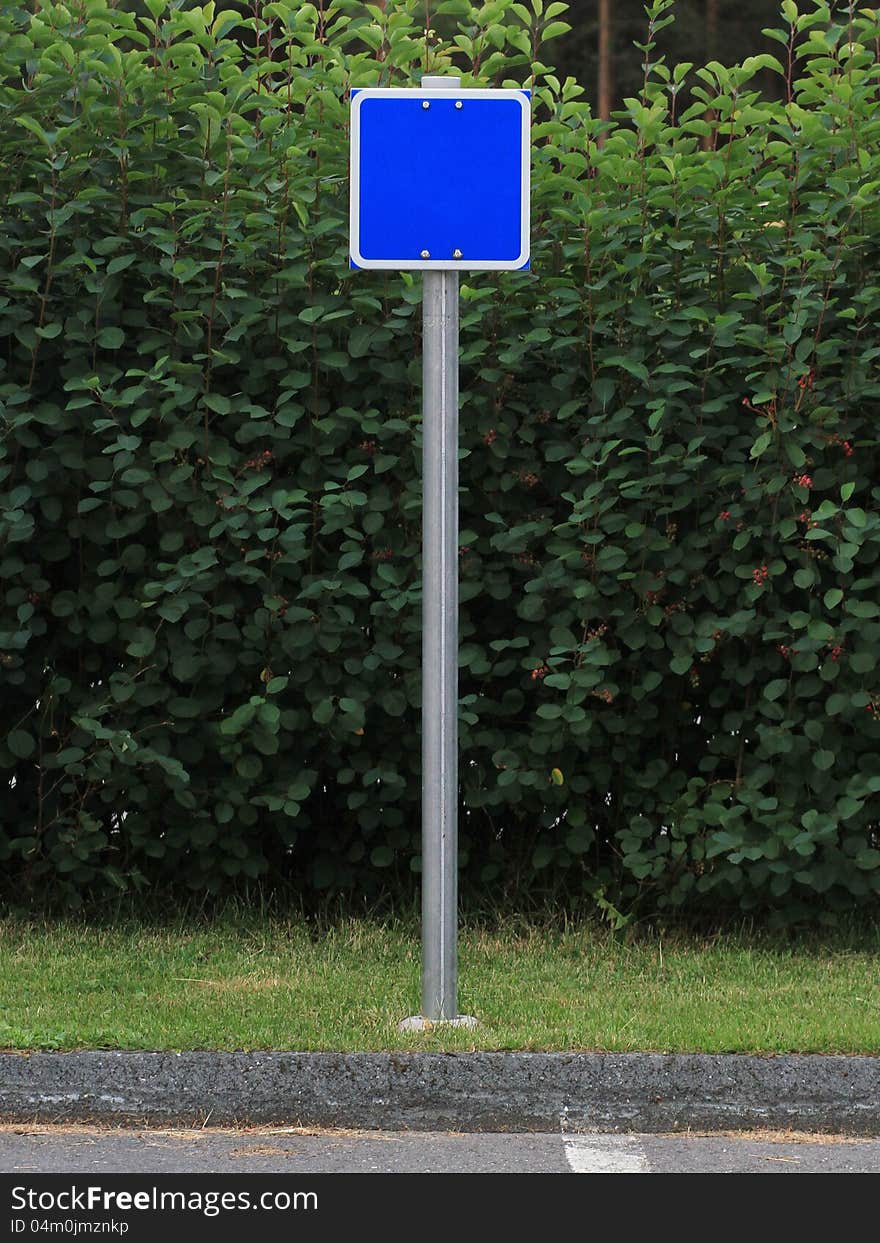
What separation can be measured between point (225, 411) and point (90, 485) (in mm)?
515

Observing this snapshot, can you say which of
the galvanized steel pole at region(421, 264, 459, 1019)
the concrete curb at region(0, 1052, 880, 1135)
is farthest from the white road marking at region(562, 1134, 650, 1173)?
the galvanized steel pole at region(421, 264, 459, 1019)

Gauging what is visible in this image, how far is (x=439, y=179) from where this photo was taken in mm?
4832

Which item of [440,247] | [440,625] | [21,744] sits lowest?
[21,744]

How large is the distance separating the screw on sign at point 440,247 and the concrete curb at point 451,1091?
34 centimetres

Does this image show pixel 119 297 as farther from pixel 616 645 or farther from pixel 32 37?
pixel 616 645

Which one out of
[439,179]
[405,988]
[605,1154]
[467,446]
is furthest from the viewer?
[467,446]

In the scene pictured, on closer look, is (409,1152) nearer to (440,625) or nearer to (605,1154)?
(605,1154)

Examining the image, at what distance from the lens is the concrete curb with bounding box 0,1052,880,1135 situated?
4.48 m

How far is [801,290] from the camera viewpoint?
5.40 metres

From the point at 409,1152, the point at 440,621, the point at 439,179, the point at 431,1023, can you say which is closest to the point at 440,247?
the point at 439,179

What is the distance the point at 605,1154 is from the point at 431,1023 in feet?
2.51

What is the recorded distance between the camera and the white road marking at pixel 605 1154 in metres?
4.13

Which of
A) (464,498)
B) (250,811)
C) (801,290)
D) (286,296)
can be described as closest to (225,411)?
(286,296)

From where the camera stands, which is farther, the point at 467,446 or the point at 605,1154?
the point at 467,446
